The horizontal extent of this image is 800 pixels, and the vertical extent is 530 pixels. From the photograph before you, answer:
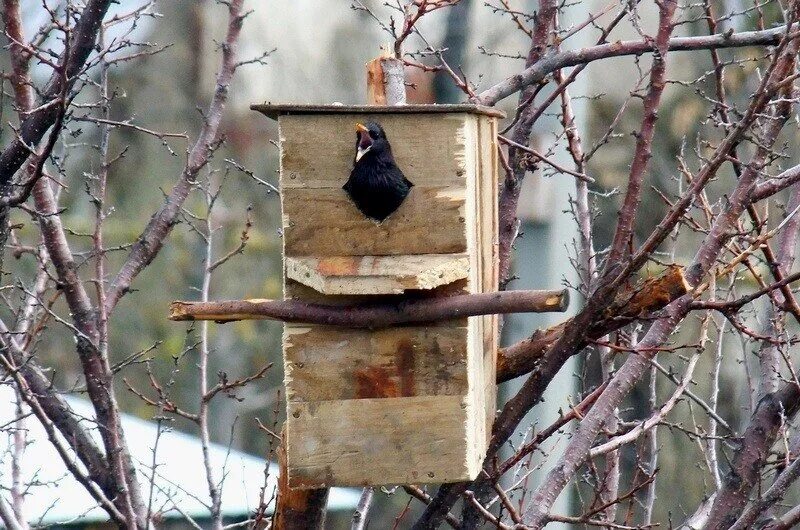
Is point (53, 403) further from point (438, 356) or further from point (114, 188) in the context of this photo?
point (114, 188)

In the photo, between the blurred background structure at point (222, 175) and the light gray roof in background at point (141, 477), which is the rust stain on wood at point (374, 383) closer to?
the light gray roof in background at point (141, 477)

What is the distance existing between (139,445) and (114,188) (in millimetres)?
9344

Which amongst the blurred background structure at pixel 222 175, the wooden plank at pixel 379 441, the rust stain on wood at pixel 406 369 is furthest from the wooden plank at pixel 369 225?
the blurred background structure at pixel 222 175

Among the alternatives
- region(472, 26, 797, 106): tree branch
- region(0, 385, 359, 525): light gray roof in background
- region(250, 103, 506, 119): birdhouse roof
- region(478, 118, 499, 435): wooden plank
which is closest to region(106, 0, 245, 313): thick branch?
region(472, 26, 797, 106): tree branch

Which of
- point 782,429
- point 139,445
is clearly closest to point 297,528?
point 782,429

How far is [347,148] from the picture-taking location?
272cm

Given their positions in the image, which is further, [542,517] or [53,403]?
[53,403]

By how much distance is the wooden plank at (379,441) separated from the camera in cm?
273

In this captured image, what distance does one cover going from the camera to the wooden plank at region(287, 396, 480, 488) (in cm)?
273

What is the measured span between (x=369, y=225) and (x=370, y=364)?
1.10 feet

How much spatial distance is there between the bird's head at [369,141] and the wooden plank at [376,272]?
248 mm

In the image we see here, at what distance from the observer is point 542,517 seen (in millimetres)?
3182

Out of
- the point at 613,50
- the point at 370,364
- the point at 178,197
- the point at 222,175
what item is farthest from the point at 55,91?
the point at 222,175

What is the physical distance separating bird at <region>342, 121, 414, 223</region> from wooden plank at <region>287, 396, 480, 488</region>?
47 centimetres
